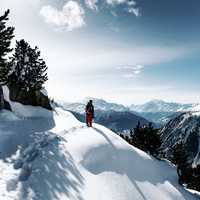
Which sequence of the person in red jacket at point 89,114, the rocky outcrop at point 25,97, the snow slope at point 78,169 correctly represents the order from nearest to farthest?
1. the snow slope at point 78,169
2. the person in red jacket at point 89,114
3. the rocky outcrop at point 25,97

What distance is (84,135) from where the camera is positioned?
75.8ft

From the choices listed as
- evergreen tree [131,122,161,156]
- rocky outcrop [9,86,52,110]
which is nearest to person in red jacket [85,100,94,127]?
evergreen tree [131,122,161,156]

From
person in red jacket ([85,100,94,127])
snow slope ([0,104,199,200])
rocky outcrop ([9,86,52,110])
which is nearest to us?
snow slope ([0,104,199,200])

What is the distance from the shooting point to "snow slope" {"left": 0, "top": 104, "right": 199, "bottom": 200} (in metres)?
14.0

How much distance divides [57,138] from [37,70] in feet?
125

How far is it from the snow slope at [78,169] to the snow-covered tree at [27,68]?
3213cm

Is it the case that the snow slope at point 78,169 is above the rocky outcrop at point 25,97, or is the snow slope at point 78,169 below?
below

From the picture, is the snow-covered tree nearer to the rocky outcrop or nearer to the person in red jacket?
the rocky outcrop

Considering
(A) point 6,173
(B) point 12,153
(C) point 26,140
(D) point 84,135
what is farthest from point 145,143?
(A) point 6,173

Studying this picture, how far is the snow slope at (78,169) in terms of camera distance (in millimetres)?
14000

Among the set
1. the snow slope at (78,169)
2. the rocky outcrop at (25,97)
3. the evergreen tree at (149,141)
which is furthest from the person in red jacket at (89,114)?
the rocky outcrop at (25,97)

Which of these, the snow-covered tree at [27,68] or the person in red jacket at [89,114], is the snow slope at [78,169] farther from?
the snow-covered tree at [27,68]

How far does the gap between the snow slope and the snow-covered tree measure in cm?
3213

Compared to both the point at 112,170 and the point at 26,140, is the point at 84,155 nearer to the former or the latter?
the point at 112,170
